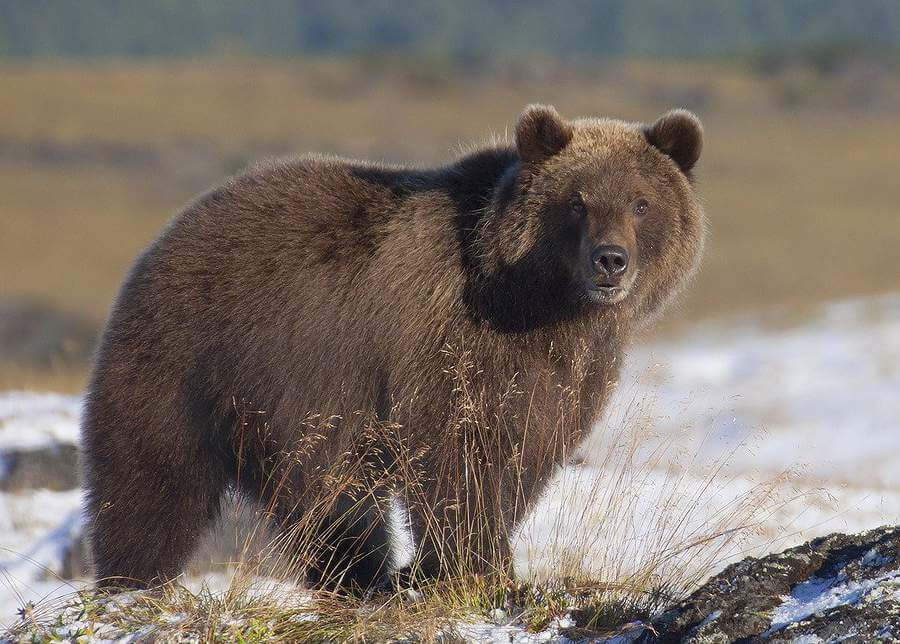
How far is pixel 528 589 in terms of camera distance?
5156 millimetres

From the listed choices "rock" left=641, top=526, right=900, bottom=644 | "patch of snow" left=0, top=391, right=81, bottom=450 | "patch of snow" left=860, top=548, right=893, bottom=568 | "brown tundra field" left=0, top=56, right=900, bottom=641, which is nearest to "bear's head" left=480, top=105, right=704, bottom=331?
"brown tundra field" left=0, top=56, right=900, bottom=641

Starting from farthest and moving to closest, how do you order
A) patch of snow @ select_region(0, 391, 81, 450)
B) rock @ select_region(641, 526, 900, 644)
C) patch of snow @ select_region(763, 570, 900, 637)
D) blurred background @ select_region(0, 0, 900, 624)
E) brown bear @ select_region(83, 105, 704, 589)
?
blurred background @ select_region(0, 0, 900, 624) → patch of snow @ select_region(0, 391, 81, 450) → brown bear @ select_region(83, 105, 704, 589) → patch of snow @ select_region(763, 570, 900, 637) → rock @ select_region(641, 526, 900, 644)

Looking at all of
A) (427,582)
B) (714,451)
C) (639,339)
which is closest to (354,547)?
(427,582)

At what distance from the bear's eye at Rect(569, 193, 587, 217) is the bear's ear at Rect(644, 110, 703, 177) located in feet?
2.00

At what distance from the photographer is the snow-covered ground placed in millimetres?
5875

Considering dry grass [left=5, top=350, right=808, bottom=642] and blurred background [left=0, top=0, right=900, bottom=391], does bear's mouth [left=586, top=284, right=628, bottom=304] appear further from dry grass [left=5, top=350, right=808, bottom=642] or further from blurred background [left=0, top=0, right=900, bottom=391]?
blurred background [left=0, top=0, right=900, bottom=391]

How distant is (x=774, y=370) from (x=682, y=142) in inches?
405

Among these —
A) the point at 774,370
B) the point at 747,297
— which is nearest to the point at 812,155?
the point at 747,297

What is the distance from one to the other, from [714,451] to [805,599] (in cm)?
820

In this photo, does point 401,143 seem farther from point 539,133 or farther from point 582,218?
point 582,218

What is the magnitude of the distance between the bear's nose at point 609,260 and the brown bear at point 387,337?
0.21ft

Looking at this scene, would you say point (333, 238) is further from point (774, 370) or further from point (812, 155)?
point (812, 155)

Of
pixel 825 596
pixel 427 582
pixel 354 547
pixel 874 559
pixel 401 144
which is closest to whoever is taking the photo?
pixel 825 596

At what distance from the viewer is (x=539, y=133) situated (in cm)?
580
